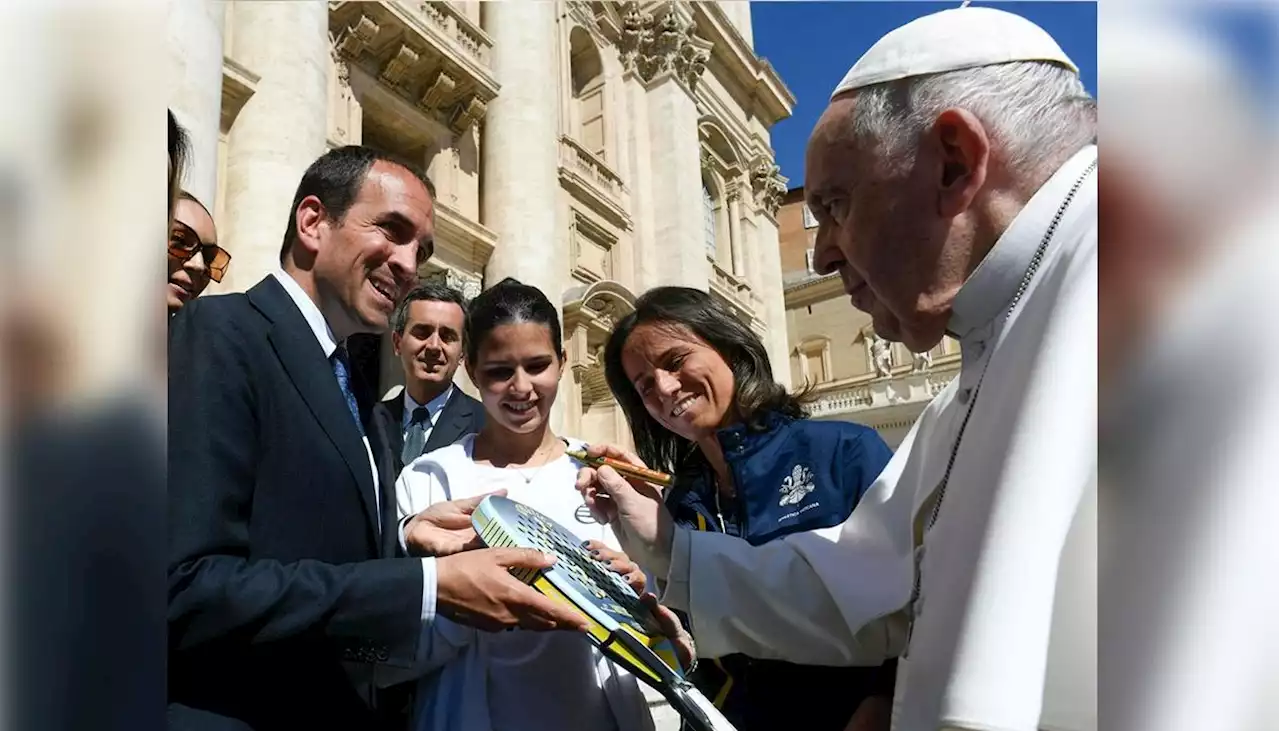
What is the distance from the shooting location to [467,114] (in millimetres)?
12031

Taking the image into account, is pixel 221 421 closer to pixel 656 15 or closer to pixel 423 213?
pixel 423 213

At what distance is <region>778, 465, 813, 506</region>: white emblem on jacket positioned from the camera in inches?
76.6

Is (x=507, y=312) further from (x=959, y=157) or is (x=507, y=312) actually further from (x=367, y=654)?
(x=959, y=157)

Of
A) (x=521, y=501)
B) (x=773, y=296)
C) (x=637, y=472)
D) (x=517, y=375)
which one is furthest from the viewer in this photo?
(x=773, y=296)

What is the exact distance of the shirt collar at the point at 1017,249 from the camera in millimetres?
971

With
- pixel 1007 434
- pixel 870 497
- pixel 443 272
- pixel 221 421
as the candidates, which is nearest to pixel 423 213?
pixel 221 421

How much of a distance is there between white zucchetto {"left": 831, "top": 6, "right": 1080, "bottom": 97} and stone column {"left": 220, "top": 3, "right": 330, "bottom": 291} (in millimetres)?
6995

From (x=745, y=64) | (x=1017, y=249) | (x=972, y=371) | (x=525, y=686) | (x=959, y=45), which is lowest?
(x=525, y=686)

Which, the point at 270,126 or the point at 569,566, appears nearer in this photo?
the point at 569,566


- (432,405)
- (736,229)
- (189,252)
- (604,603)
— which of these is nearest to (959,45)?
(604,603)

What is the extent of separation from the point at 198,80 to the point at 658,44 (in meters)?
13.1

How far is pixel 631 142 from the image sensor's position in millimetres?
16578
